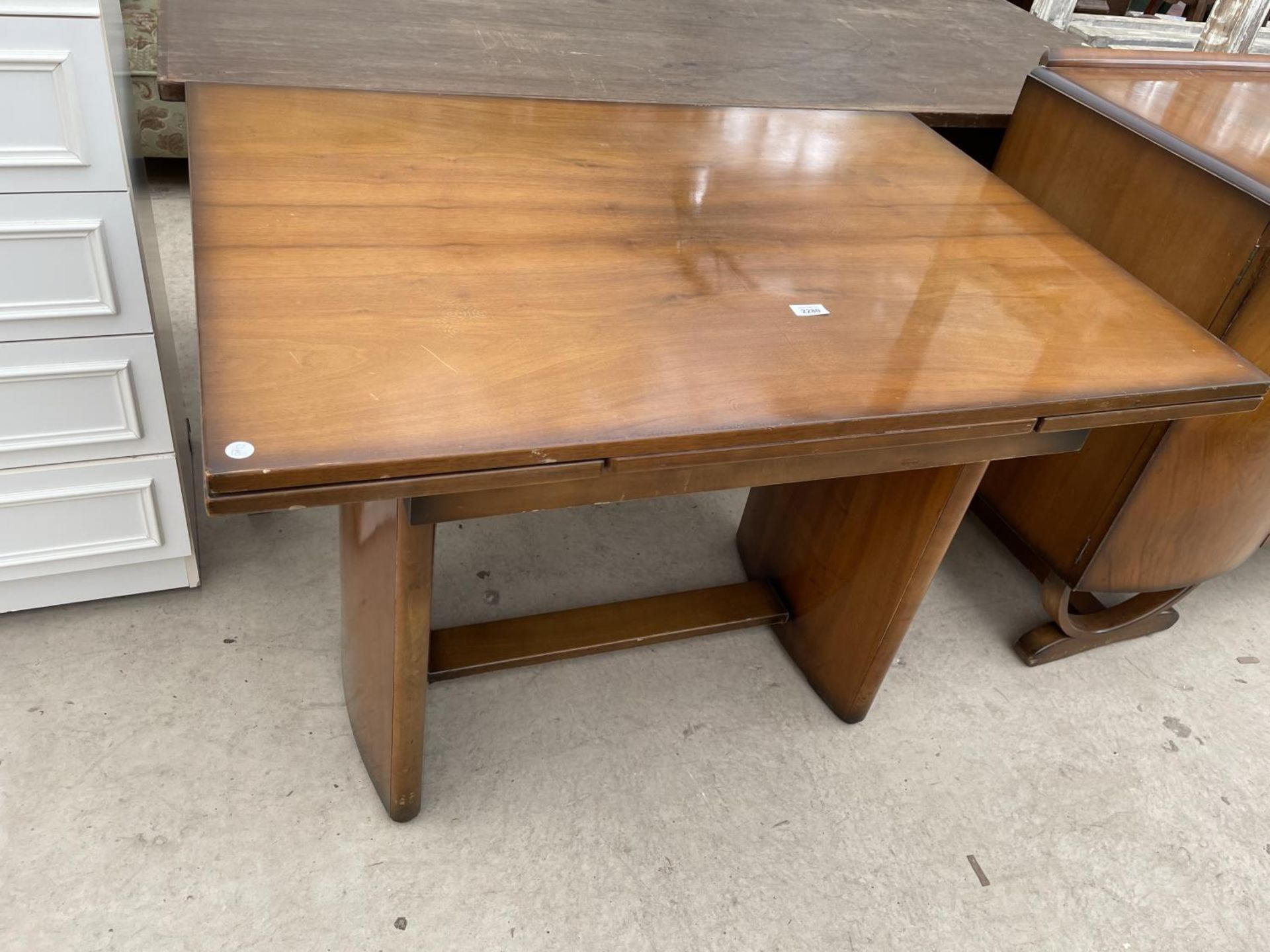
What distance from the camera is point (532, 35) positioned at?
1.73 meters

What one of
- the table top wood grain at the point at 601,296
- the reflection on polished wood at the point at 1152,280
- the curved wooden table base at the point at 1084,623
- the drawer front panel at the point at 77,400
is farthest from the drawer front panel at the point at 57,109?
the curved wooden table base at the point at 1084,623

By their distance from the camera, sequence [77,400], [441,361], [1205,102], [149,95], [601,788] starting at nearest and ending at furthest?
1. [441,361]
2. [77,400]
3. [601,788]
4. [1205,102]
5. [149,95]

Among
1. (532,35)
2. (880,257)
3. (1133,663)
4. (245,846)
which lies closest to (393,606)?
(245,846)

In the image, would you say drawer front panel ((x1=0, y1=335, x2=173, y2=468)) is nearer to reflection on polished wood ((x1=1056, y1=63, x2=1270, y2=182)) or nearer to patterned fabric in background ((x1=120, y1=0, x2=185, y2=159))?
patterned fabric in background ((x1=120, y1=0, x2=185, y2=159))

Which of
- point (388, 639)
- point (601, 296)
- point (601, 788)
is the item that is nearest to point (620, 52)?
point (601, 296)

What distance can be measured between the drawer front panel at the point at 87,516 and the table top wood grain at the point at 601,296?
57 centimetres

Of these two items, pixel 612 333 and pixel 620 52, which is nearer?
pixel 612 333

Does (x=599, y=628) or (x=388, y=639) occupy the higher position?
(x=388, y=639)

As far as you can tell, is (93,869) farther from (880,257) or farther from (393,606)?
(880,257)

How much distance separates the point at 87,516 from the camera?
1508 mm

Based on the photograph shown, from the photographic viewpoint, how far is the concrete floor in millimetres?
1318

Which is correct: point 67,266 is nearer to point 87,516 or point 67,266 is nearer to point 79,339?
point 79,339

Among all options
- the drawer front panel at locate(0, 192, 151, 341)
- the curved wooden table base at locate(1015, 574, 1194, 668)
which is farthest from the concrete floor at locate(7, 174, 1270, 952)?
the drawer front panel at locate(0, 192, 151, 341)

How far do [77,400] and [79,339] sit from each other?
0.09 m
